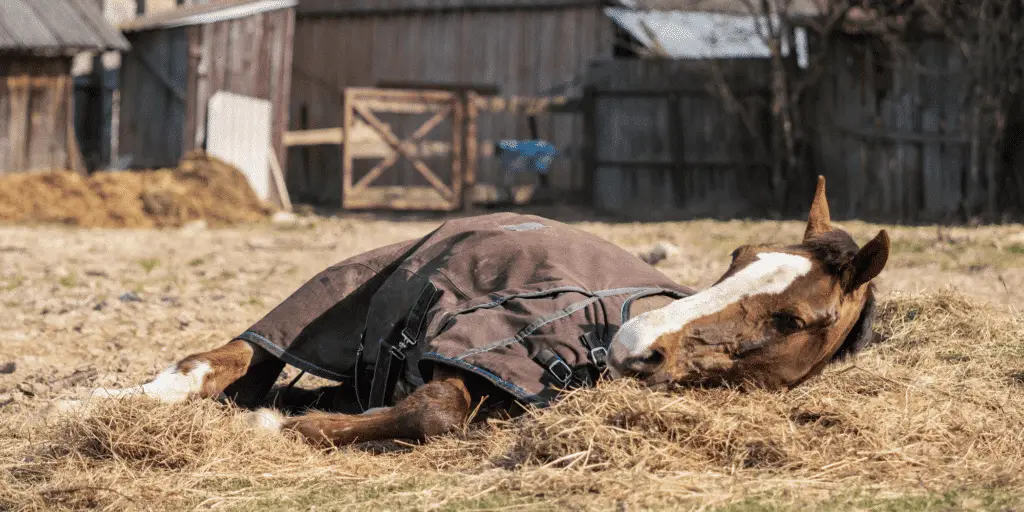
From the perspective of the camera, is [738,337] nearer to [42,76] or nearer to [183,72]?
[183,72]

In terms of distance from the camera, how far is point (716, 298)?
3611 millimetres

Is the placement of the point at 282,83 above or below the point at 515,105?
above

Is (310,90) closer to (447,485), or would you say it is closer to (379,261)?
(379,261)

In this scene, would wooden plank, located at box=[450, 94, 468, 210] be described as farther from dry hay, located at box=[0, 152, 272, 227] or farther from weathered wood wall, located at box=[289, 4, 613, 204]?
dry hay, located at box=[0, 152, 272, 227]

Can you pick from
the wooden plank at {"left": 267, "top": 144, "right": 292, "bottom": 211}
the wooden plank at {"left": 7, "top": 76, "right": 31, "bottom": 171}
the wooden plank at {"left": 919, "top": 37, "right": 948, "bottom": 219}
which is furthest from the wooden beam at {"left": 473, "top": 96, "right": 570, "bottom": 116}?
the wooden plank at {"left": 7, "top": 76, "right": 31, "bottom": 171}

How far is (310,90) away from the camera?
19.2 m

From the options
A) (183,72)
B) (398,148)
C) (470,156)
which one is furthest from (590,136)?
(183,72)

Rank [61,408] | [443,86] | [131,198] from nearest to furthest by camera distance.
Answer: [61,408]
[131,198]
[443,86]

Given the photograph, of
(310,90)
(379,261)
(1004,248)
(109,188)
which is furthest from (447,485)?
(310,90)

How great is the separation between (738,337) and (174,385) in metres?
2.13

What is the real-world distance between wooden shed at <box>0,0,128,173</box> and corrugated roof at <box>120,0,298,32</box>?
51cm

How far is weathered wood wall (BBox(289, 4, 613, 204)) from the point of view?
57.2ft

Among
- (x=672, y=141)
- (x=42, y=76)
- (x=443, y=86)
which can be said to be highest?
(x=443, y=86)

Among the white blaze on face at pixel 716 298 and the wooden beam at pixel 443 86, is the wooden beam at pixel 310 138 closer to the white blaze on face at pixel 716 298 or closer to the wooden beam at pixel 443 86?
the wooden beam at pixel 443 86
